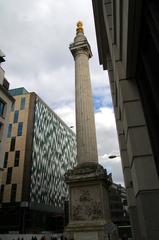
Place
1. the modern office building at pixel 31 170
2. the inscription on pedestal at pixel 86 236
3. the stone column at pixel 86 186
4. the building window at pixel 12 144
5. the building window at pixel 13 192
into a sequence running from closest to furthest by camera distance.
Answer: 1. the inscription on pedestal at pixel 86 236
2. the stone column at pixel 86 186
3. the modern office building at pixel 31 170
4. the building window at pixel 13 192
5. the building window at pixel 12 144

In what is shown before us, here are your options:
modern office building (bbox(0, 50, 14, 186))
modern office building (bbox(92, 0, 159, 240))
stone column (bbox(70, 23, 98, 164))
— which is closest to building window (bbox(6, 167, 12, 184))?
modern office building (bbox(0, 50, 14, 186))

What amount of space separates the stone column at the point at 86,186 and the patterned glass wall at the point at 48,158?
1144 inches

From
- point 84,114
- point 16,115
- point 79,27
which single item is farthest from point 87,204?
point 16,115

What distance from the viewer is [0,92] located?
32.8 metres

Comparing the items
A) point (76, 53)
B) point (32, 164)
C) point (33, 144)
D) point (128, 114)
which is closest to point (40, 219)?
point (32, 164)

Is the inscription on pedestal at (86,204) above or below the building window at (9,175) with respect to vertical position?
below

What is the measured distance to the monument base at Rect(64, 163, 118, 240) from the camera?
21986 mm

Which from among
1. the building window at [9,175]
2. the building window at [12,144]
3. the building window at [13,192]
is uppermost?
the building window at [12,144]

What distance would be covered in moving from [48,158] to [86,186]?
42.9 meters

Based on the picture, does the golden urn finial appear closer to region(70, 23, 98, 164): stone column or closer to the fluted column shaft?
region(70, 23, 98, 164): stone column

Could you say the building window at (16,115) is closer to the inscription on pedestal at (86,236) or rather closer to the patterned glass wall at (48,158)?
the patterned glass wall at (48,158)

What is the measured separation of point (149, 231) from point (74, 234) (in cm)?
2019

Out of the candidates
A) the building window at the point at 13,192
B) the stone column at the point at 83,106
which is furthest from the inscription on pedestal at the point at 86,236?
the building window at the point at 13,192

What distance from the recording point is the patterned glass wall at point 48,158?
5691cm
